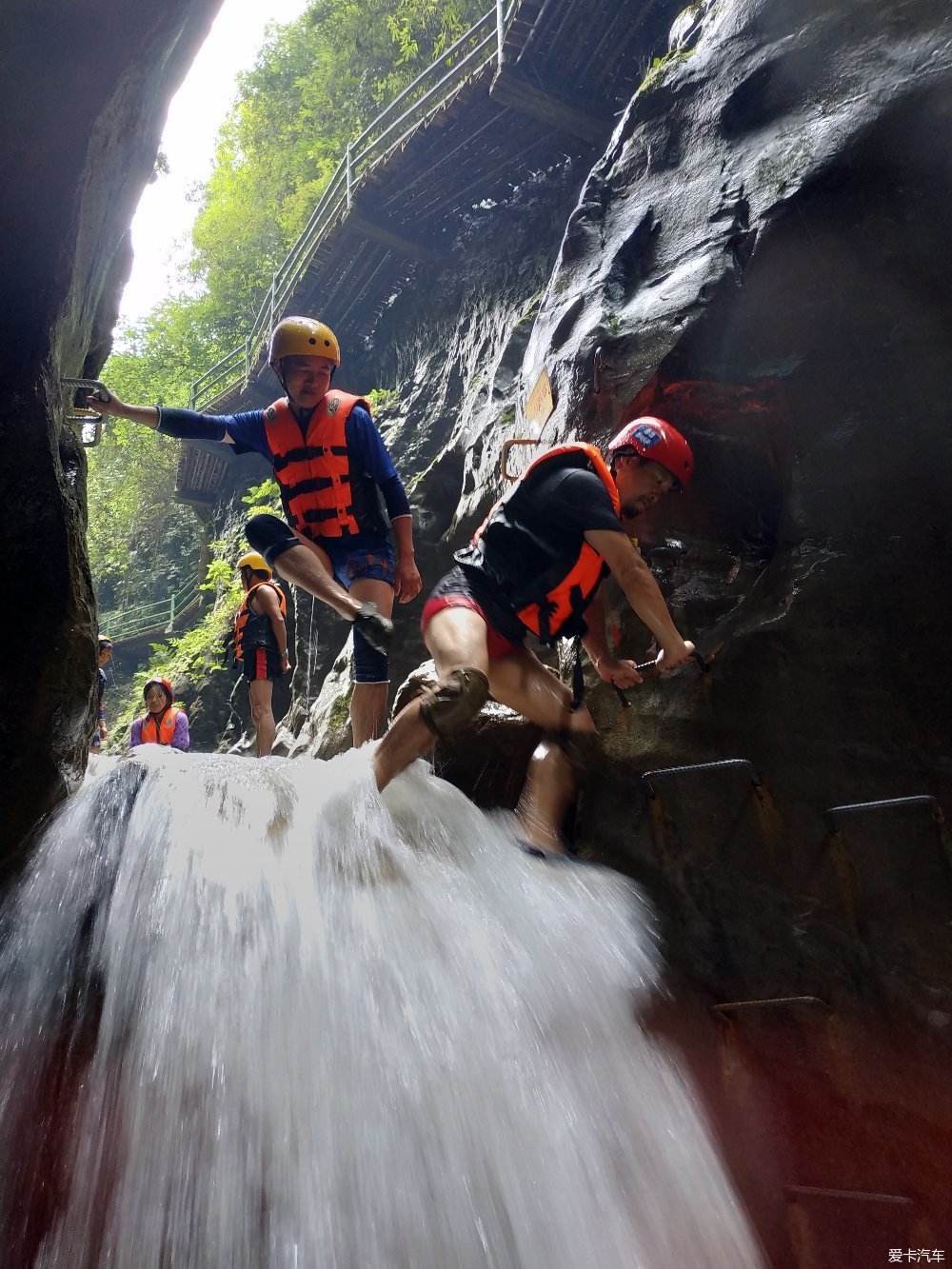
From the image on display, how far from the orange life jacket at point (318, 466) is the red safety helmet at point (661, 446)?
1.71 metres

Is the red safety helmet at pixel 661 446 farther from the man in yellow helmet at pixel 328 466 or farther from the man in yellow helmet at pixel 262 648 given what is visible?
the man in yellow helmet at pixel 262 648

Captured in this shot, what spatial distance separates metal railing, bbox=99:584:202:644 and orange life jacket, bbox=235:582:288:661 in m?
14.2

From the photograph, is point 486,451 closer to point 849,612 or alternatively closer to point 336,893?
point 849,612

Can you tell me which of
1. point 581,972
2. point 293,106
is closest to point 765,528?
point 581,972

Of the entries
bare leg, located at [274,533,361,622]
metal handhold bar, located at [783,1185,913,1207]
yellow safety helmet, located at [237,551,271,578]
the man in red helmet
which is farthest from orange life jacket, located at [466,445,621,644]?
yellow safety helmet, located at [237,551,271,578]

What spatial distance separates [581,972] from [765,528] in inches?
95.5

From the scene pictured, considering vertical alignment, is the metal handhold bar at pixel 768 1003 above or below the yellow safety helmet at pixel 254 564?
below

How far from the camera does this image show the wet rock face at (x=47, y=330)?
2.40 meters

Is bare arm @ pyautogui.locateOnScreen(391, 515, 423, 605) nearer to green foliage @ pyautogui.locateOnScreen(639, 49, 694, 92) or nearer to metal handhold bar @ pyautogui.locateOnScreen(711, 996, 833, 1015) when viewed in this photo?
metal handhold bar @ pyautogui.locateOnScreen(711, 996, 833, 1015)

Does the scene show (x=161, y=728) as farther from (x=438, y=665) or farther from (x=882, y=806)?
(x=882, y=806)

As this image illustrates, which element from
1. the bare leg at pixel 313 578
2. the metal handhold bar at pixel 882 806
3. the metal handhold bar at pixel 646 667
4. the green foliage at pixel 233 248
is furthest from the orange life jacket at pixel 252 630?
the green foliage at pixel 233 248

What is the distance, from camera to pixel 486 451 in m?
6.16

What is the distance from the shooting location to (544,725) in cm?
343

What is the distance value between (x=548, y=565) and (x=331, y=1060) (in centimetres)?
207
